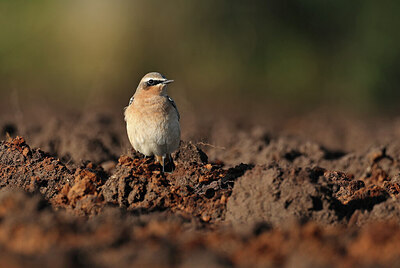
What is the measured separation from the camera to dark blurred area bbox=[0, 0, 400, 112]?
62.6 ft

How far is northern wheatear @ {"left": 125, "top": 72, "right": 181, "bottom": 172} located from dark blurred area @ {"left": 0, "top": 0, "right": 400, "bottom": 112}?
1071 cm

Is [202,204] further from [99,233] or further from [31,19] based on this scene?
[31,19]

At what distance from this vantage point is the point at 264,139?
37.2ft

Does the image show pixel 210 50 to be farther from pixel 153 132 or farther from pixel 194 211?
pixel 194 211

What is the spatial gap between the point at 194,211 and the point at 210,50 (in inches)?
551

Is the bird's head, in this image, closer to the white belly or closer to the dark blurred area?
the white belly

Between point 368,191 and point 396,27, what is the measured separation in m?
13.4

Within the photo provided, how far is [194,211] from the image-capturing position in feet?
20.7

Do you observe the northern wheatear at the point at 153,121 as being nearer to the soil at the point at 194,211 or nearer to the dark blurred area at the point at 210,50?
the soil at the point at 194,211

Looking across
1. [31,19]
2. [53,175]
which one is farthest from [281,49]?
[53,175]

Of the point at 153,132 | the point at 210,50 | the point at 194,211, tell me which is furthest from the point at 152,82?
the point at 210,50

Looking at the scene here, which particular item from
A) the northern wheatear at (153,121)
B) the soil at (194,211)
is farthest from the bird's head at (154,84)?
the soil at (194,211)

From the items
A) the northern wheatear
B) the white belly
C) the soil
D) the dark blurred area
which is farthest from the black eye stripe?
the dark blurred area

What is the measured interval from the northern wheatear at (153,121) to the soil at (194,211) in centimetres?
30
